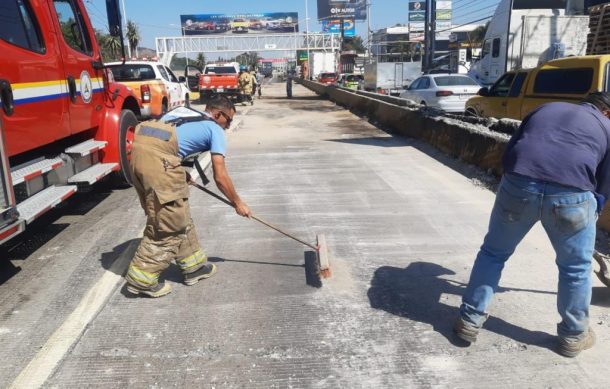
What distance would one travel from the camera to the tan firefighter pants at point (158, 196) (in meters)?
3.74

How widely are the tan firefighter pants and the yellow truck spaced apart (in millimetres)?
6825

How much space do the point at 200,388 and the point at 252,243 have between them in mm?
2361

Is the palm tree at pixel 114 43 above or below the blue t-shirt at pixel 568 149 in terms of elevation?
above

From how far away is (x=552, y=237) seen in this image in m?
2.99

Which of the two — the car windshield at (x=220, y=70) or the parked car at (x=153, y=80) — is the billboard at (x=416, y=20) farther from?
the parked car at (x=153, y=80)

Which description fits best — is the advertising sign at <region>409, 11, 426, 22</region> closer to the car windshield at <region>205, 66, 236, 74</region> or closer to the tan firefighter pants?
the car windshield at <region>205, 66, 236, 74</region>

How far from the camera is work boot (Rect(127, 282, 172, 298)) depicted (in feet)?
12.8

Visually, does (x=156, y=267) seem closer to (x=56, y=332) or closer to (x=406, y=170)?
(x=56, y=332)

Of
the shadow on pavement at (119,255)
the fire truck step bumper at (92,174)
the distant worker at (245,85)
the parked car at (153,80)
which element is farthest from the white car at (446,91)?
the shadow on pavement at (119,255)

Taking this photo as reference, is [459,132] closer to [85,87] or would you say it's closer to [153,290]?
[85,87]

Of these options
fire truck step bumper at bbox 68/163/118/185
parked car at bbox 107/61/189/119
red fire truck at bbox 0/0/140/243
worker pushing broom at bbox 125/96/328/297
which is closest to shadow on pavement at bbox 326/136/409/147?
parked car at bbox 107/61/189/119

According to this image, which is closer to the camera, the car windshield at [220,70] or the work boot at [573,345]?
the work boot at [573,345]

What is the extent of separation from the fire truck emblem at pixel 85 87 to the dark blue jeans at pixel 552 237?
4.69m

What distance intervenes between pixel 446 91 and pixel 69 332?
534 inches
